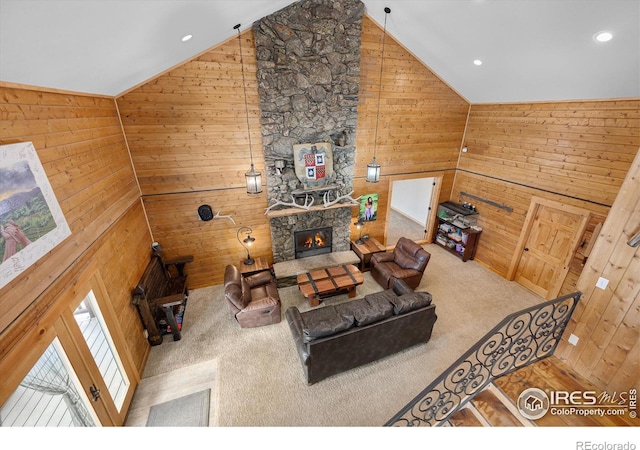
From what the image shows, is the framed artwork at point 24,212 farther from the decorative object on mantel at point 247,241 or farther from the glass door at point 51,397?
the decorative object on mantel at point 247,241

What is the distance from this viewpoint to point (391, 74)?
552 cm

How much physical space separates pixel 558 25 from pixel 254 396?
20.5 ft

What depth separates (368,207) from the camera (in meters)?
6.47

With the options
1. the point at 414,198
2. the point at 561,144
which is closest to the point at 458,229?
the point at 414,198

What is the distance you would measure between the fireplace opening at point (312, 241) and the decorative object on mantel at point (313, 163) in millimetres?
1093

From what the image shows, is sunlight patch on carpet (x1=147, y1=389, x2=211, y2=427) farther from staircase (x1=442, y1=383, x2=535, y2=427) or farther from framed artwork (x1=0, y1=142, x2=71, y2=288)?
staircase (x1=442, y1=383, x2=535, y2=427)

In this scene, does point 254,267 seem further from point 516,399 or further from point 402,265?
point 516,399

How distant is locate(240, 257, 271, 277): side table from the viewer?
5.63 metres

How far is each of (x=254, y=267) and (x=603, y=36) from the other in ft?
20.6

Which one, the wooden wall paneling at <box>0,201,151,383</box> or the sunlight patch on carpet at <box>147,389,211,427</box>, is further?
the sunlight patch on carpet at <box>147,389,211,427</box>

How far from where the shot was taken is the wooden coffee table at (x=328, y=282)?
507 centimetres

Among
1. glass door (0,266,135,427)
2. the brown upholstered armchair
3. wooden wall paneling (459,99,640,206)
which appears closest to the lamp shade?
the brown upholstered armchair

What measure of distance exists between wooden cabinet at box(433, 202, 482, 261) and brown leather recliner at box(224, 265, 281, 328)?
476 cm
